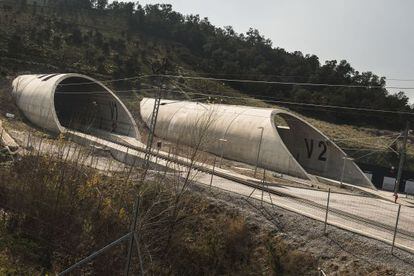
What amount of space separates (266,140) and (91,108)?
21.7m

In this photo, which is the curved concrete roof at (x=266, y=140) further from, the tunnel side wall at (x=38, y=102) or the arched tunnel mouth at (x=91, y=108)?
the tunnel side wall at (x=38, y=102)

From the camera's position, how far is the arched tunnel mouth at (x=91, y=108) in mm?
46969

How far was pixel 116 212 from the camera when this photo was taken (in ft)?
65.3

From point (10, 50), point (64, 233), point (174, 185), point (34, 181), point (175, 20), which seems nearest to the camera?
point (64, 233)

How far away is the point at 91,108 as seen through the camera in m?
51.9

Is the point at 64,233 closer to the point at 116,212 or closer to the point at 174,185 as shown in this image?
the point at 116,212

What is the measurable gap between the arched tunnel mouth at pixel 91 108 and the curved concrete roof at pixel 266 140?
5514mm

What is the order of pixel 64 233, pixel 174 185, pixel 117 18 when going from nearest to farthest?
1. pixel 64 233
2. pixel 174 185
3. pixel 117 18

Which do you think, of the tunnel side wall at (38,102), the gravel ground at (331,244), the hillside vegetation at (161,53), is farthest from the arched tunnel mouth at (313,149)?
the hillside vegetation at (161,53)

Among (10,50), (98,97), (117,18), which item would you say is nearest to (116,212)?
(98,97)

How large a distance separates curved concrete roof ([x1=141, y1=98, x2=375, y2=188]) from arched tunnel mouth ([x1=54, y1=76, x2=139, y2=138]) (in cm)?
551

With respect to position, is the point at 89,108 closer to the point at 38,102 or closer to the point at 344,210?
the point at 38,102

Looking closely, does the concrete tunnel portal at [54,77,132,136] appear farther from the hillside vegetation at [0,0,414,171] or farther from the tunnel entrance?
the tunnel entrance

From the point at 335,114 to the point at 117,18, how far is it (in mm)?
55499
